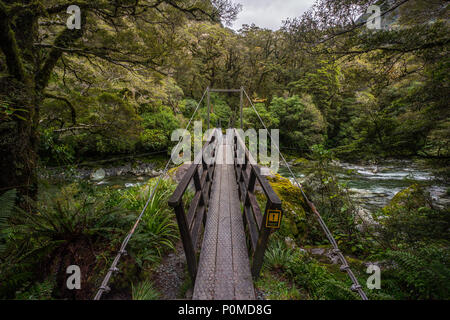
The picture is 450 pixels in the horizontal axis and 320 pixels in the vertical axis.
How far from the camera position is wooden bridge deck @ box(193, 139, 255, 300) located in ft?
5.63

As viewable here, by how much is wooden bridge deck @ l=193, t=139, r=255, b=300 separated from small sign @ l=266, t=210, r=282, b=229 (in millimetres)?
650

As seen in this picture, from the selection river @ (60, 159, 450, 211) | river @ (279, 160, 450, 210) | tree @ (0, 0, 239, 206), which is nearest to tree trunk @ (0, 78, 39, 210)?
tree @ (0, 0, 239, 206)

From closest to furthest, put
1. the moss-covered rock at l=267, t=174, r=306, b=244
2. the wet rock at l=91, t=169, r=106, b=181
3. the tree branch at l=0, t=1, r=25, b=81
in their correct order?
the tree branch at l=0, t=1, r=25, b=81 < the moss-covered rock at l=267, t=174, r=306, b=244 < the wet rock at l=91, t=169, r=106, b=181

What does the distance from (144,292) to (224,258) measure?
859mm

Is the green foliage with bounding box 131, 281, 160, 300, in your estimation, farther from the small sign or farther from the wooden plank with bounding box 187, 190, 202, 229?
the small sign

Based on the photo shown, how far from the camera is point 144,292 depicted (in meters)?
1.78

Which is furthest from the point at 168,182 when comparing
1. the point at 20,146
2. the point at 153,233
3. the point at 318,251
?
the point at 318,251

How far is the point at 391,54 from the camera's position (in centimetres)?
296

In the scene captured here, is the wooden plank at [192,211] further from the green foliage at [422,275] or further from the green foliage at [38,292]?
the green foliage at [422,275]

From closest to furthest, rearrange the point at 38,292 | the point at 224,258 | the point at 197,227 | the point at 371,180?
the point at 38,292 → the point at 224,258 → the point at 197,227 → the point at 371,180

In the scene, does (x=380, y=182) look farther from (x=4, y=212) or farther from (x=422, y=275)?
(x=4, y=212)

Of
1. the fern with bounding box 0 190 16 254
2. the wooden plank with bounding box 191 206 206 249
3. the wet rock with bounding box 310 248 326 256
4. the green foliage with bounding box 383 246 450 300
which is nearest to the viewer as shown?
the green foliage with bounding box 383 246 450 300

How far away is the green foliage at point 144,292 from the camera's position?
5.68ft
